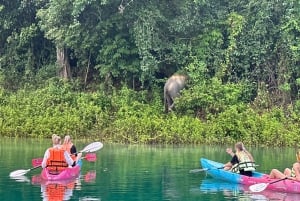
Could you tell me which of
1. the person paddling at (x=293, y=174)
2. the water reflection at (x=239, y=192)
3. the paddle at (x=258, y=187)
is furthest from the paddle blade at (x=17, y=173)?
the person paddling at (x=293, y=174)

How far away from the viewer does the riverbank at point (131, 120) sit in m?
23.4

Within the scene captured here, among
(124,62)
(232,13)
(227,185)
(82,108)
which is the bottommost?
(227,185)

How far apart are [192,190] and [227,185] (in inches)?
62.4

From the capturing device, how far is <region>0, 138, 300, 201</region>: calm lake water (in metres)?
13.0

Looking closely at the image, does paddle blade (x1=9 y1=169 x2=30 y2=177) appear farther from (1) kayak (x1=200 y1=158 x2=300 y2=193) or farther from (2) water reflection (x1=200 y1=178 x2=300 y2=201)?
(1) kayak (x1=200 y1=158 x2=300 y2=193)

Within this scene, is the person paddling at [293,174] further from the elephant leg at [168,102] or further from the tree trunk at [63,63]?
the tree trunk at [63,63]

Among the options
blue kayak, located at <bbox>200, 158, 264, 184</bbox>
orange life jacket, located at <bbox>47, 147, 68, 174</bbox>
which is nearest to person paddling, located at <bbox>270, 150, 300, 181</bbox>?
blue kayak, located at <bbox>200, 158, 264, 184</bbox>

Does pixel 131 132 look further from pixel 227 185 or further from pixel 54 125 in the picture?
pixel 227 185

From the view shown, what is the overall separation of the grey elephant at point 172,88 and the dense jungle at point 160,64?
1.02 feet

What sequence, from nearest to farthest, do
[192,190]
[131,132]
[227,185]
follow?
[192,190]
[227,185]
[131,132]

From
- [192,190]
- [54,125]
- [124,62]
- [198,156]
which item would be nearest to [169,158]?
[198,156]

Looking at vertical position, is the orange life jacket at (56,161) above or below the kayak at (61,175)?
above

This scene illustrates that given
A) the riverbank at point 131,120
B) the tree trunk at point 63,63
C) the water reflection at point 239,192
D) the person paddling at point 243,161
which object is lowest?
the water reflection at point 239,192

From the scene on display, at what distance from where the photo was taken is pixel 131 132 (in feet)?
77.7
